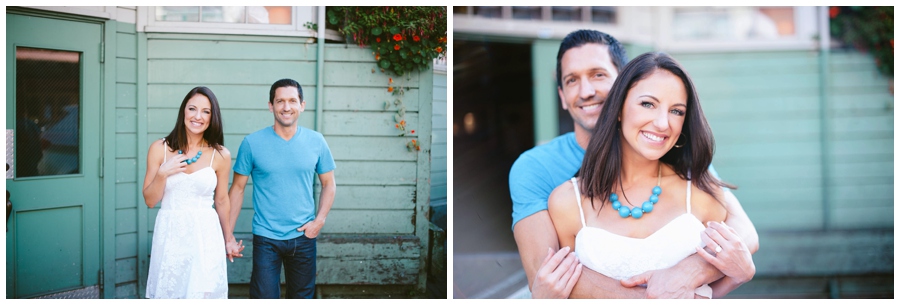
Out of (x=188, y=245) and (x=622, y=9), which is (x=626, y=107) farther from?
(x=188, y=245)

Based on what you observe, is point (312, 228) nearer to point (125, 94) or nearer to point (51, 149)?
point (125, 94)

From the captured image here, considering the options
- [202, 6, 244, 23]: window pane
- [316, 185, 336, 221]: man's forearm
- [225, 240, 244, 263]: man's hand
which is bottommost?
[225, 240, 244, 263]: man's hand

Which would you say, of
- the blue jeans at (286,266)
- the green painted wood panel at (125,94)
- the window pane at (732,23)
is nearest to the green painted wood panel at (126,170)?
the green painted wood panel at (125,94)

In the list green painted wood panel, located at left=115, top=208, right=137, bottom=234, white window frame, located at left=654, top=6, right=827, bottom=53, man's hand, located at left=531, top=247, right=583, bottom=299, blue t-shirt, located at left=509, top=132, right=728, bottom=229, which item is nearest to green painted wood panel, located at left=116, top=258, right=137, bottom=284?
green painted wood panel, located at left=115, top=208, right=137, bottom=234

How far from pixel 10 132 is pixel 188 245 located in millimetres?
1145

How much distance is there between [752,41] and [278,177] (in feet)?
11.3

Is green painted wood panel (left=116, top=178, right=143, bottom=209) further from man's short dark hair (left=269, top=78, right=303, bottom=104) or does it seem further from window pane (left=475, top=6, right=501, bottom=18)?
window pane (left=475, top=6, right=501, bottom=18)

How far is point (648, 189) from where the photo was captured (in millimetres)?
2600

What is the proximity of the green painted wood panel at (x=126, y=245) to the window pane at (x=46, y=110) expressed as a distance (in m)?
0.46

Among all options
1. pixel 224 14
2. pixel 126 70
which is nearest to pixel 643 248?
pixel 224 14

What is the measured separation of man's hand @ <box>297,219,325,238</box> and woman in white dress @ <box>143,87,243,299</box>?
0.41m

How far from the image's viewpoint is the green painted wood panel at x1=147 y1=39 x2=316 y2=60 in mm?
3174
